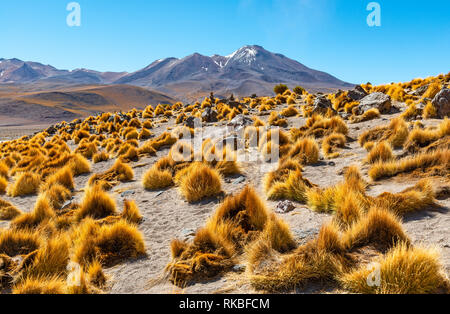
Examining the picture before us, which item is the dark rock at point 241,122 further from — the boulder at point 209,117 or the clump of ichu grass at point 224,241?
the clump of ichu grass at point 224,241

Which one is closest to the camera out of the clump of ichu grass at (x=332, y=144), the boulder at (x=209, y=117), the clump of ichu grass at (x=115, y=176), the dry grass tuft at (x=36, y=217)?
the dry grass tuft at (x=36, y=217)

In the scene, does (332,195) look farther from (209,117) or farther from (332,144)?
(209,117)

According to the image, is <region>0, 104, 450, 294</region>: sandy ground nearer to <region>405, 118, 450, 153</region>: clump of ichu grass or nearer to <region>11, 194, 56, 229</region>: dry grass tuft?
<region>11, 194, 56, 229</region>: dry grass tuft

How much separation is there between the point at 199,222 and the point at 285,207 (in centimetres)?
136

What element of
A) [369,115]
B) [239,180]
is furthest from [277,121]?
[239,180]

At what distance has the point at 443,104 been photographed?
763 centimetres

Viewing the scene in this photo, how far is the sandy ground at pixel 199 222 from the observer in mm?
2555

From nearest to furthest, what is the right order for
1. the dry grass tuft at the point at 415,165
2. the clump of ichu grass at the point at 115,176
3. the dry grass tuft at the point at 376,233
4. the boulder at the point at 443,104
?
the dry grass tuft at the point at 376,233 → the dry grass tuft at the point at 415,165 → the clump of ichu grass at the point at 115,176 → the boulder at the point at 443,104

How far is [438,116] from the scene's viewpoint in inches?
306

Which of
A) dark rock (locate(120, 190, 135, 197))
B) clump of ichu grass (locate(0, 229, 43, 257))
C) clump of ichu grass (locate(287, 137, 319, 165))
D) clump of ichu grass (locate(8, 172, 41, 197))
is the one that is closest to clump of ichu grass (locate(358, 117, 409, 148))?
clump of ichu grass (locate(287, 137, 319, 165))

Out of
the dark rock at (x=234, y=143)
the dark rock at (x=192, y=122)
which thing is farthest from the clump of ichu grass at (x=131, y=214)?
the dark rock at (x=192, y=122)

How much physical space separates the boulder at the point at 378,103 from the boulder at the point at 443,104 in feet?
7.09
